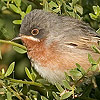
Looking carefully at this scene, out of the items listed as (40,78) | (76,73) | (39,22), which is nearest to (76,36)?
(39,22)

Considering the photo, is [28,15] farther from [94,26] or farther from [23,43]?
[94,26]

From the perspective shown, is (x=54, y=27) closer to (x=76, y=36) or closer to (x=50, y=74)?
(x=76, y=36)

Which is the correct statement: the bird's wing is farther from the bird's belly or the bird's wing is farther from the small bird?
the bird's belly

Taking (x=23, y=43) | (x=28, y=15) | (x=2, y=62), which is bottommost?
(x=2, y=62)

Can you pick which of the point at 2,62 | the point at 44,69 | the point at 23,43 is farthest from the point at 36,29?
the point at 2,62

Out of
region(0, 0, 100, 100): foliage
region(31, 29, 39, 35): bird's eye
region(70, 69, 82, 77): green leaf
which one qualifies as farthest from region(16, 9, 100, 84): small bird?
region(70, 69, 82, 77): green leaf

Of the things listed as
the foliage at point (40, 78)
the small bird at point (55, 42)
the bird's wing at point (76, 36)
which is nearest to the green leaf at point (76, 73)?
the foliage at point (40, 78)
